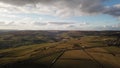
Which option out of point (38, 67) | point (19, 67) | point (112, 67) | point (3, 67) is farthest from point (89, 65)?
point (3, 67)

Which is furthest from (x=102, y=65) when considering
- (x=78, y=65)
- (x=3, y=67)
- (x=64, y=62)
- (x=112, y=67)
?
(x=3, y=67)

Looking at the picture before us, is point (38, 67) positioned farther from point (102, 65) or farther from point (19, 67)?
point (102, 65)

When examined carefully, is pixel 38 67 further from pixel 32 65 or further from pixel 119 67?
pixel 119 67

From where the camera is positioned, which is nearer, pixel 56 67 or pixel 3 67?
pixel 56 67

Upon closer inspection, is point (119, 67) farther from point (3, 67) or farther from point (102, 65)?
point (3, 67)

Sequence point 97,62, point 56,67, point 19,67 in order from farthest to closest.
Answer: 1. point 97,62
2. point 19,67
3. point 56,67

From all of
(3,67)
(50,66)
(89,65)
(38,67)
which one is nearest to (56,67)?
(50,66)

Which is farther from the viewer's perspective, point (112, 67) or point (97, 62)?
point (97, 62)

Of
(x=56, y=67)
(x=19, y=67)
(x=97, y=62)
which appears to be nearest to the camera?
(x=56, y=67)
